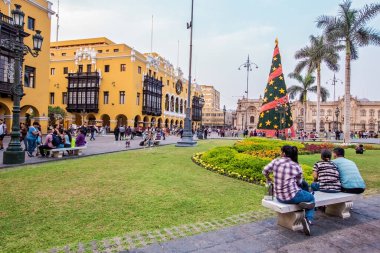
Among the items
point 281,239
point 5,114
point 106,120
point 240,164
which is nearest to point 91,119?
point 106,120

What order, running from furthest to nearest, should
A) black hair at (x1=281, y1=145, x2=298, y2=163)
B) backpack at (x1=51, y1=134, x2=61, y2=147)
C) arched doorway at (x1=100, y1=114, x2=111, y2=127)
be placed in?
1. arched doorway at (x1=100, y1=114, x2=111, y2=127)
2. backpack at (x1=51, y1=134, x2=61, y2=147)
3. black hair at (x1=281, y1=145, x2=298, y2=163)

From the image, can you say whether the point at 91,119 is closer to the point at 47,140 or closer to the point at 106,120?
the point at 106,120

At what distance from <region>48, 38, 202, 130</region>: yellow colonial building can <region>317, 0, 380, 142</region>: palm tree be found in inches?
1058

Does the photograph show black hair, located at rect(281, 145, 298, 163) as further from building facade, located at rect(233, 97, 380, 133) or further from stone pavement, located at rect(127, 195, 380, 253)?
building facade, located at rect(233, 97, 380, 133)

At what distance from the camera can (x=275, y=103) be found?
92.2 ft

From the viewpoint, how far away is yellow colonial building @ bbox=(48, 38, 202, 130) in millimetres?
40812

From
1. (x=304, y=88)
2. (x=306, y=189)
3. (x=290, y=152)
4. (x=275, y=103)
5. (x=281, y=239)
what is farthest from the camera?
(x=304, y=88)

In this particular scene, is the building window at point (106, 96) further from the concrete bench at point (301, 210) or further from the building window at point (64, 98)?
the concrete bench at point (301, 210)

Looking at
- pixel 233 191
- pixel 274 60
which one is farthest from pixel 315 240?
pixel 274 60

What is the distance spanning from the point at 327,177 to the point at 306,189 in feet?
2.34

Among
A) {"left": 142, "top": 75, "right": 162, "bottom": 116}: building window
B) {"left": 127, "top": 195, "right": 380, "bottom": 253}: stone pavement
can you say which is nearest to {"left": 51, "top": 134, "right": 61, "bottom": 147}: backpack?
{"left": 127, "top": 195, "right": 380, "bottom": 253}: stone pavement

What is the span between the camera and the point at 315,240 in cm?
383

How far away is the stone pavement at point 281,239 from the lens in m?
3.52

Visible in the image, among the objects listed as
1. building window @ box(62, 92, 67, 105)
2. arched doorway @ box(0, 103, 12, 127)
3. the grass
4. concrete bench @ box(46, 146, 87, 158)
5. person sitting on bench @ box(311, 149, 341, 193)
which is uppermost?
building window @ box(62, 92, 67, 105)
